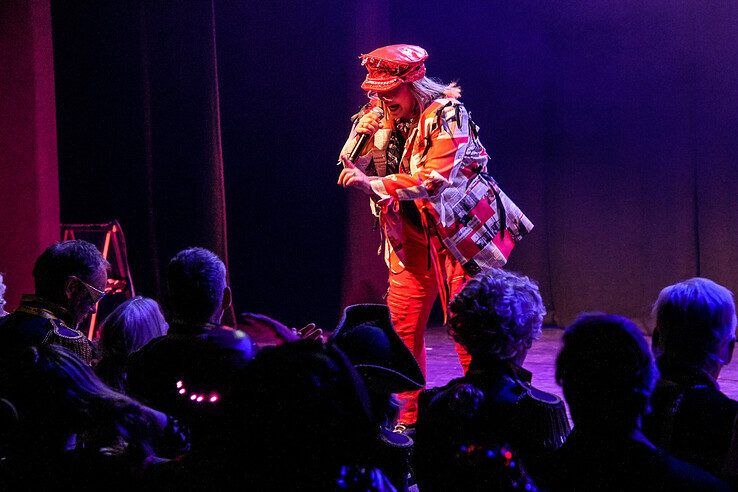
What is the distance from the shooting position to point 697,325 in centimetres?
220

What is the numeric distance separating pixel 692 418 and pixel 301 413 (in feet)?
3.41

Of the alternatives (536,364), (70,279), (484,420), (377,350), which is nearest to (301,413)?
(484,420)

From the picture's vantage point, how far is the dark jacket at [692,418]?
6.71ft

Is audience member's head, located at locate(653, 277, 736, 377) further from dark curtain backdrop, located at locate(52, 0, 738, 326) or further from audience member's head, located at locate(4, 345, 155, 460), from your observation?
dark curtain backdrop, located at locate(52, 0, 738, 326)

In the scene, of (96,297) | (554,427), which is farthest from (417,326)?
(554,427)

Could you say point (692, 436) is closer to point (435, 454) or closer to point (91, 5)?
point (435, 454)

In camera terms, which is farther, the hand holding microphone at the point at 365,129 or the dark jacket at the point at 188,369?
the hand holding microphone at the point at 365,129

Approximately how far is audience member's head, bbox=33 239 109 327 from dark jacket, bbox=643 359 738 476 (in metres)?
1.66

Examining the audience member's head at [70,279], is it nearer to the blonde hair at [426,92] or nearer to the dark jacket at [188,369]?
the dark jacket at [188,369]

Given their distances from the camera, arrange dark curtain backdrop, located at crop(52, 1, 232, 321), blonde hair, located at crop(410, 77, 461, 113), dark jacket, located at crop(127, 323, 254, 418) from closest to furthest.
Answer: dark jacket, located at crop(127, 323, 254, 418) → blonde hair, located at crop(410, 77, 461, 113) → dark curtain backdrop, located at crop(52, 1, 232, 321)

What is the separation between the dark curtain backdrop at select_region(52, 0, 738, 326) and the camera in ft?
21.7

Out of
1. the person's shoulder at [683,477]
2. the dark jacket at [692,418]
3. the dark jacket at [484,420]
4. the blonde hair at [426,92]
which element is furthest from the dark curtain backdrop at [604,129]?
the person's shoulder at [683,477]

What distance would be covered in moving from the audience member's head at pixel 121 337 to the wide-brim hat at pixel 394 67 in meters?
1.55

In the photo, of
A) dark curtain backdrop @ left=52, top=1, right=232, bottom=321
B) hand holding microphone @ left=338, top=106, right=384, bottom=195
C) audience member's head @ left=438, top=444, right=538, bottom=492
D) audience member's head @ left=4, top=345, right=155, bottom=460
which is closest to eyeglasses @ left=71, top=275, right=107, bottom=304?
audience member's head @ left=4, top=345, right=155, bottom=460
